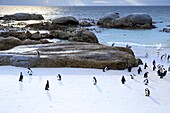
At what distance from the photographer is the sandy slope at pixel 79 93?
15922mm

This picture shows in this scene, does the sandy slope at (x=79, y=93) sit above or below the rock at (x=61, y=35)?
below

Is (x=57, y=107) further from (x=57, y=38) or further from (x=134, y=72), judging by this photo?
(x=57, y=38)

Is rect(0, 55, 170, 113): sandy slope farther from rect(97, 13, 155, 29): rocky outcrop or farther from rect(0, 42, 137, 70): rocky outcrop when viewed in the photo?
rect(97, 13, 155, 29): rocky outcrop

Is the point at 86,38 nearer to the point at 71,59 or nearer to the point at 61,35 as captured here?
the point at 61,35

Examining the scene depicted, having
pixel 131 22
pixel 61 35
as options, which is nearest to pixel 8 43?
pixel 61 35

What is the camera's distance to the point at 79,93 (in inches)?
720

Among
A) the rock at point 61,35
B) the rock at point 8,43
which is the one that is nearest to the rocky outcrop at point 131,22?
the rock at point 61,35

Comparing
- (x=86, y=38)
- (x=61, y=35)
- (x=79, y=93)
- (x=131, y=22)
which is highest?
(x=131, y=22)

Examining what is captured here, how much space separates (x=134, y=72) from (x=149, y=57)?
9.29m

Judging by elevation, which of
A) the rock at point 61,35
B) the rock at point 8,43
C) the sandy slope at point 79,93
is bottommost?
the sandy slope at point 79,93

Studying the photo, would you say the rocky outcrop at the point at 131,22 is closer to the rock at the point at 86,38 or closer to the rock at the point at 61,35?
the rock at the point at 61,35

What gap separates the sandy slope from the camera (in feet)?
52.2

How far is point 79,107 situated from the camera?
631 inches

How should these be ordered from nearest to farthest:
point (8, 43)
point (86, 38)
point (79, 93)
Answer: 1. point (79, 93)
2. point (8, 43)
3. point (86, 38)
